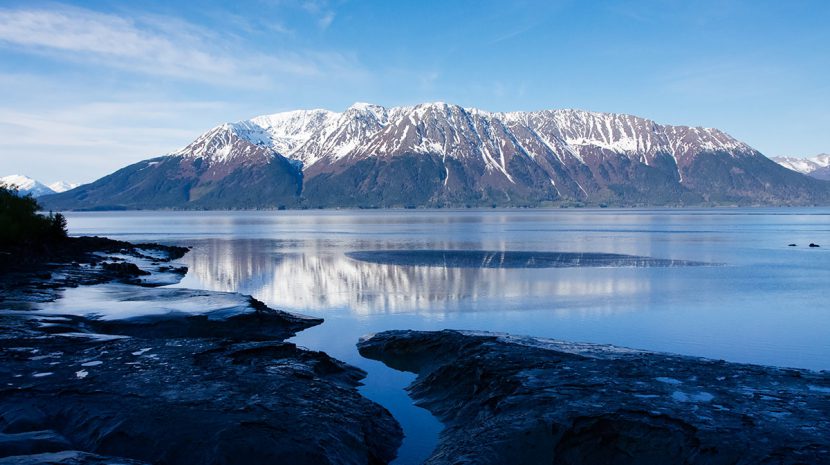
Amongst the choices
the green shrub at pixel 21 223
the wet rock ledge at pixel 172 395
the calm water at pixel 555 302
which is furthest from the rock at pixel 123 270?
the wet rock ledge at pixel 172 395

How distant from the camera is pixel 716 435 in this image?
13.4m

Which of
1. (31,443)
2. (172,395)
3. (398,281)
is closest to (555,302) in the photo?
(398,281)

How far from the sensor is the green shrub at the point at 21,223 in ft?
168

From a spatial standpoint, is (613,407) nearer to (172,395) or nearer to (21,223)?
(172,395)

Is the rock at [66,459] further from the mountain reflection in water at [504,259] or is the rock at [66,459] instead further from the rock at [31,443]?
the mountain reflection in water at [504,259]

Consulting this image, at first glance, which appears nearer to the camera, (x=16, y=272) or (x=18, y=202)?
(x=16, y=272)

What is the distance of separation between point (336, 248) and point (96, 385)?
6714cm

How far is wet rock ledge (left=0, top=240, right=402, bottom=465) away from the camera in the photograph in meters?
13.3

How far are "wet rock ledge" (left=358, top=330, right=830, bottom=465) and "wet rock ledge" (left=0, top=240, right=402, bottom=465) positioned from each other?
2.53 m

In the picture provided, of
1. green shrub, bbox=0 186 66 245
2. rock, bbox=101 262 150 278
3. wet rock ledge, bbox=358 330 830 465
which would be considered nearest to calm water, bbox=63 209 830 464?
wet rock ledge, bbox=358 330 830 465

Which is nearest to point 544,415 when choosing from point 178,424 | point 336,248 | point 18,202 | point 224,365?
point 178,424

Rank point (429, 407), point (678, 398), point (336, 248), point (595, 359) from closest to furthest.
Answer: point (678, 398) < point (429, 407) < point (595, 359) < point (336, 248)

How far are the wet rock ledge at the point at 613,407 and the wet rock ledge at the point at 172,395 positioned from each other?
99.6 inches

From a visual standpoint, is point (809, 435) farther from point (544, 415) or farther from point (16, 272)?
point (16, 272)
